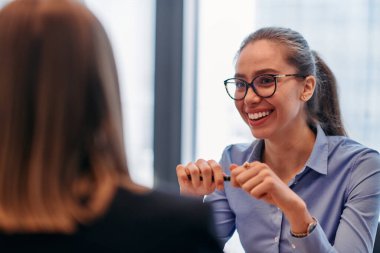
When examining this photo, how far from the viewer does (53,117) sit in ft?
2.52

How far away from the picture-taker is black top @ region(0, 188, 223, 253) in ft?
2.45

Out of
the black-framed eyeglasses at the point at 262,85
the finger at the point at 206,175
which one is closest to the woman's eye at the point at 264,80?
the black-framed eyeglasses at the point at 262,85

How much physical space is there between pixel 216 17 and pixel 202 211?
6.87 ft

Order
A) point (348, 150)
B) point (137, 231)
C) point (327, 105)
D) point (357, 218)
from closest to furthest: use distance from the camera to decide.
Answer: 1. point (137, 231)
2. point (357, 218)
3. point (348, 150)
4. point (327, 105)

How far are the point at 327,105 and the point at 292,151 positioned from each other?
0.23 m

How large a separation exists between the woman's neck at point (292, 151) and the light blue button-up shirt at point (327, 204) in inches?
2.0

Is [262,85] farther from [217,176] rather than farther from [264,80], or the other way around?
[217,176]

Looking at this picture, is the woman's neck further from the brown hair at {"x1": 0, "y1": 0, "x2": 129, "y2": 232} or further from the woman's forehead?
the brown hair at {"x1": 0, "y1": 0, "x2": 129, "y2": 232}

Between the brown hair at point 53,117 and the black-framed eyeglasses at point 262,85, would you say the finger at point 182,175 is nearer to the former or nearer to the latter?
the black-framed eyeglasses at point 262,85

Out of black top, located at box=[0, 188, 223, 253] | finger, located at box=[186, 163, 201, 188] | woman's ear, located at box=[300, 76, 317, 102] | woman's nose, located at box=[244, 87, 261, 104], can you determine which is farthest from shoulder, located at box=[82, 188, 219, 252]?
woman's ear, located at box=[300, 76, 317, 102]

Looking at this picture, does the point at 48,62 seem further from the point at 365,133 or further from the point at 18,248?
the point at 365,133

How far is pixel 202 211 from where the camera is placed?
0.78 meters

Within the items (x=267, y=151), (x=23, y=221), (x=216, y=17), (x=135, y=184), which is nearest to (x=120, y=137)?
(x=135, y=184)

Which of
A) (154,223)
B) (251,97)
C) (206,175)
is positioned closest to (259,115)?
(251,97)
